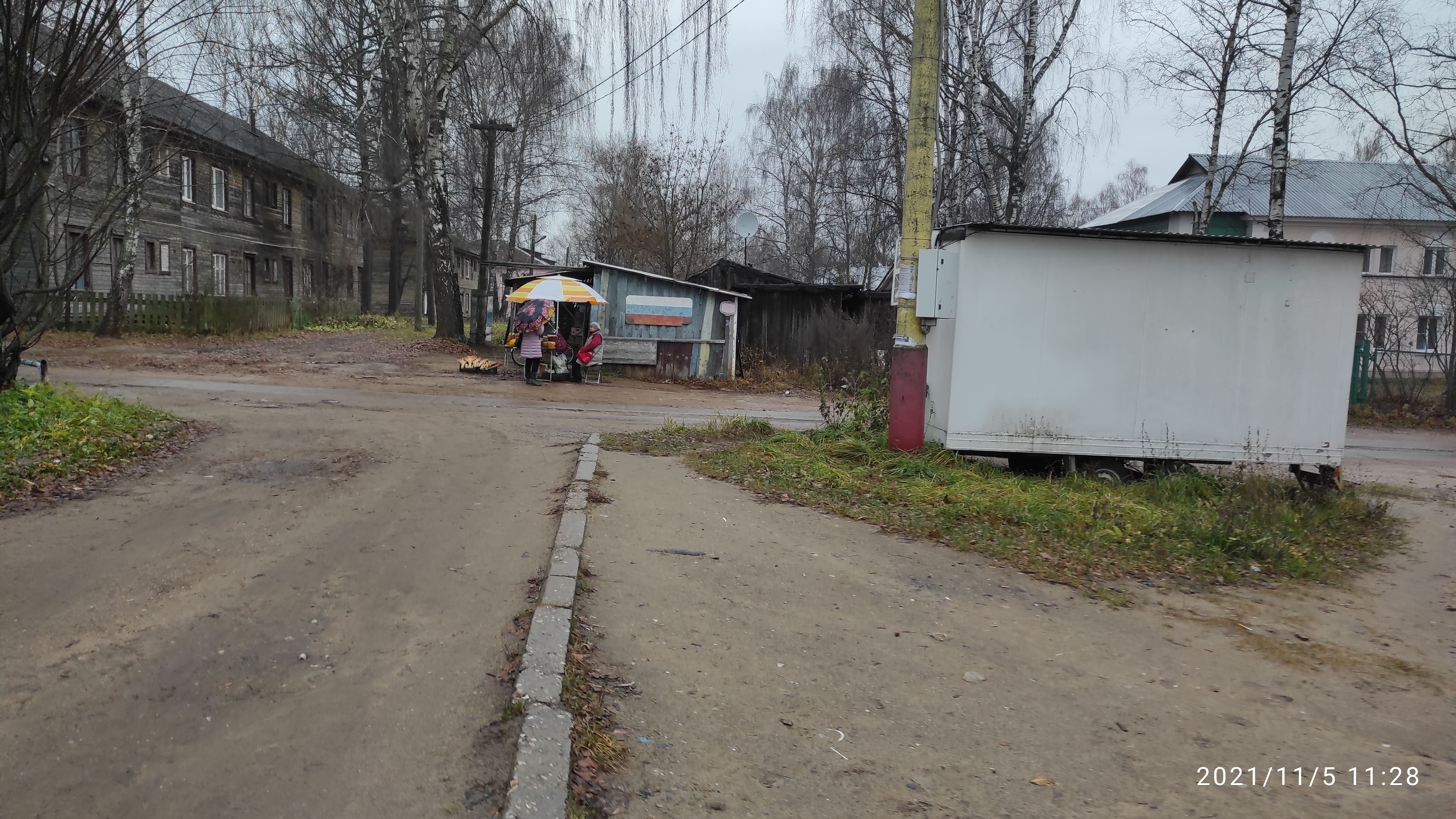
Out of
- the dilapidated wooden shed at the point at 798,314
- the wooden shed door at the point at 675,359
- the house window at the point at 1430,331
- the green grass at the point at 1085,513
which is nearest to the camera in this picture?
the green grass at the point at 1085,513

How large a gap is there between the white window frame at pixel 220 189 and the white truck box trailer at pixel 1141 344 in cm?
3186

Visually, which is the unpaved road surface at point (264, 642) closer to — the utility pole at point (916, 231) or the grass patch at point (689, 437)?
the grass patch at point (689, 437)

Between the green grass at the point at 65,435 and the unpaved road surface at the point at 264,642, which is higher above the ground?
the green grass at the point at 65,435

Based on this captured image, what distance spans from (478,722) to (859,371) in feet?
58.7

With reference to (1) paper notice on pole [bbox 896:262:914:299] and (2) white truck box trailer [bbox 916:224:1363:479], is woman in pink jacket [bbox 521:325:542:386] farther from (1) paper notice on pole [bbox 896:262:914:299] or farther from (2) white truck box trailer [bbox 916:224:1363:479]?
(2) white truck box trailer [bbox 916:224:1363:479]

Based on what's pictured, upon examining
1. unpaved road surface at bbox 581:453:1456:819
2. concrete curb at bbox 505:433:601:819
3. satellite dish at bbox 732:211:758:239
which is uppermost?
satellite dish at bbox 732:211:758:239

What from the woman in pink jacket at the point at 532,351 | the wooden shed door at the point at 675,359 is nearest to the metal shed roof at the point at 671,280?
the wooden shed door at the point at 675,359

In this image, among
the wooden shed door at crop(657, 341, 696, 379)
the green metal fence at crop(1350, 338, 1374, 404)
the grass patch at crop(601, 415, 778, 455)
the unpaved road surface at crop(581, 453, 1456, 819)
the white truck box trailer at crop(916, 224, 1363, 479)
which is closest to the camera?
the unpaved road surface at crop(581, 453, 1456, 819)

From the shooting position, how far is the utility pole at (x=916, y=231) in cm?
999

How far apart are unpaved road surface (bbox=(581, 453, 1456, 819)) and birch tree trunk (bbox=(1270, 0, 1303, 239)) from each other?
44.9ft

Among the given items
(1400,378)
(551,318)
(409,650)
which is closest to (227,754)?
(409,650)

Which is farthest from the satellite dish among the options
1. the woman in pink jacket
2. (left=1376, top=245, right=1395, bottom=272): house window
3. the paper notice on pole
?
(left=1376, top=245, right=1395, bottom=272): house window

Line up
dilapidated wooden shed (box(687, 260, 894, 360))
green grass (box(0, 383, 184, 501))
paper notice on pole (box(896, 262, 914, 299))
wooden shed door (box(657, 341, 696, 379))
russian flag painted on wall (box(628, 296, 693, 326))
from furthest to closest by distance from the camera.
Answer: dilapidated wooden shed (box(687, 260, 894, 360))
wooden shed door (box(657, 341, 696, 379))
russian flag painted on wall (box(628, 296, 693, 326))
paper notice on pole (box(896, 262, 914, 299))
green grass (box(0, 383, 184, 501))

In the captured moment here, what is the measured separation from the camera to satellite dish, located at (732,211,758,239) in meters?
25.4
